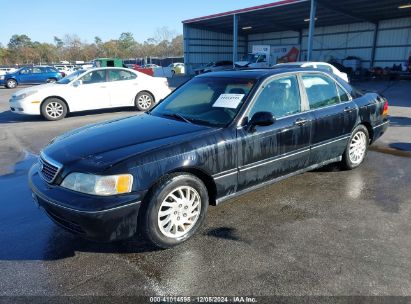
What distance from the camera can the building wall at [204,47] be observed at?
35.7 meters

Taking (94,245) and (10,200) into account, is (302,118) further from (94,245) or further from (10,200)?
(10,200)

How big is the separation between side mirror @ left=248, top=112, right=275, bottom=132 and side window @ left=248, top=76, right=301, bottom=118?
0.14 m

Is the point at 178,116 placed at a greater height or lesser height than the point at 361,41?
lesser

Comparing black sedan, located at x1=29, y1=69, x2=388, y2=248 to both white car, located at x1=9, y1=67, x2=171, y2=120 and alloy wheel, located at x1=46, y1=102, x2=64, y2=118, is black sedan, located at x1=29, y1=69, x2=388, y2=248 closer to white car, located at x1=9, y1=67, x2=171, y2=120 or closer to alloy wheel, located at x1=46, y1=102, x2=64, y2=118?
white car, located at x1=9, y1=67, x2=171, y2=120

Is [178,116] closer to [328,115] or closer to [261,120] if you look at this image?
[261,120]

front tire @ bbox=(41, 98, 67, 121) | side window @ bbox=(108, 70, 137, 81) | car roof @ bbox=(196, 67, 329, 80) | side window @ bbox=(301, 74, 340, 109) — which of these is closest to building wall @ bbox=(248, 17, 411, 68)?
side window @ bbox=(108, 70, 137, 81)

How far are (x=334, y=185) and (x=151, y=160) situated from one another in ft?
9.27

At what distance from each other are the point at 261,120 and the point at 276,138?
445 mm

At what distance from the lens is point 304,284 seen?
2607 millimetres

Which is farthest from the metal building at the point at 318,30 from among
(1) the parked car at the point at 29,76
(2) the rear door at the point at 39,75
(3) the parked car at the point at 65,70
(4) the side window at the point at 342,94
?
(4) the side window at the point at 342,94

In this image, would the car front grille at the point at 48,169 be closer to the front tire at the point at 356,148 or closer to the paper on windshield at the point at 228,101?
the paper on windshield at the point at 228,101

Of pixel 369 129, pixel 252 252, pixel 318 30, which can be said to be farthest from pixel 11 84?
pixel 318 30

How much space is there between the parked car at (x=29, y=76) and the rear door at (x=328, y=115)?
26.5m

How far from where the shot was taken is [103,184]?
9.01 feet
